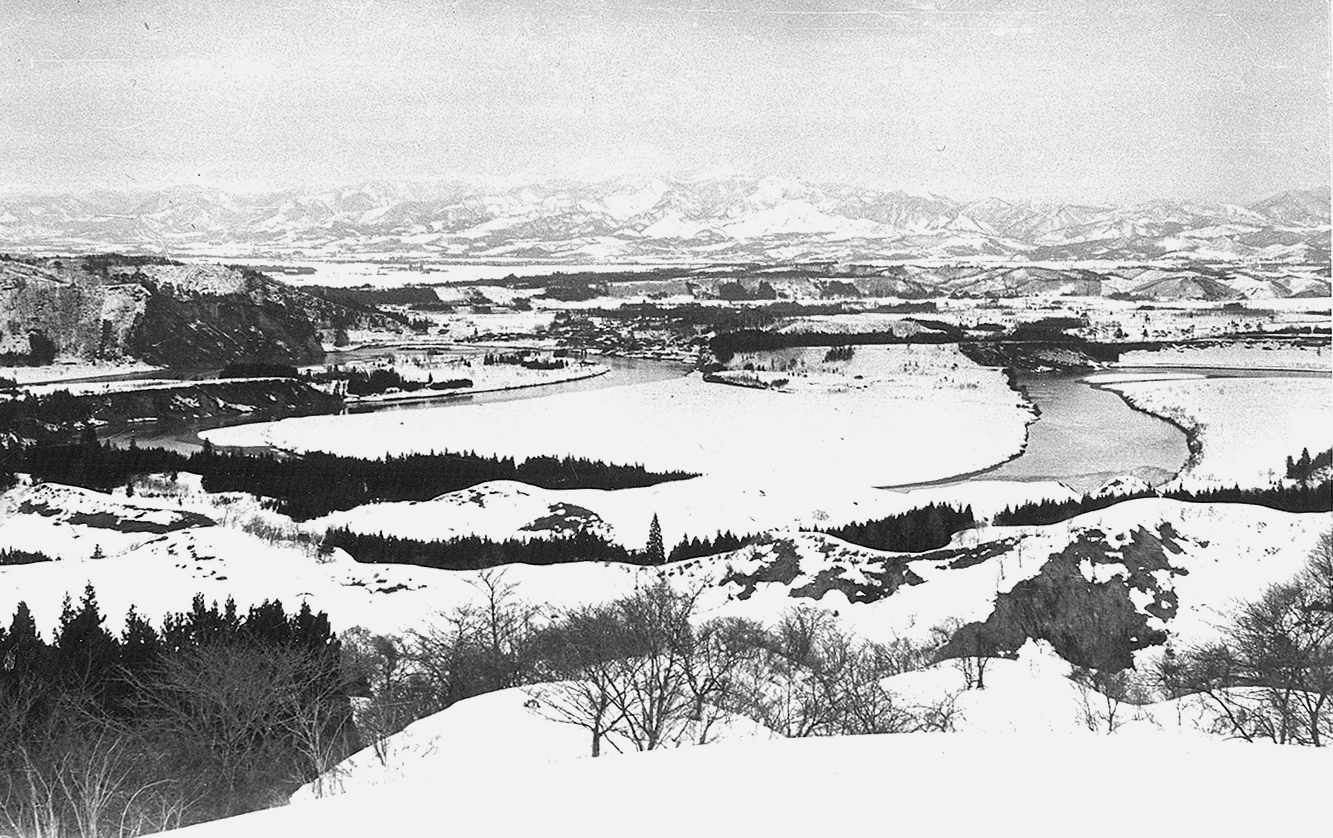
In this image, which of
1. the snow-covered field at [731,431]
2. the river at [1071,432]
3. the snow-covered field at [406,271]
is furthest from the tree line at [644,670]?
the snow-covered field at [406,271]

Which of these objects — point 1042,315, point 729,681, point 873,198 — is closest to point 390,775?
point 729,681

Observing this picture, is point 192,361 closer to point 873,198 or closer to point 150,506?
point 150,506

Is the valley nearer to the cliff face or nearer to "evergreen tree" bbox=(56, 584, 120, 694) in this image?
"evergreen tree" bbox=(56, 584, 120, 694)

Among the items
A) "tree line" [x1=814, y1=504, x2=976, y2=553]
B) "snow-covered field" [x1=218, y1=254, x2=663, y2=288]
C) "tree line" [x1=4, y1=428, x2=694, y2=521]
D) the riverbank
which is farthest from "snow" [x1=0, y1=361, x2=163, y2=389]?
"snow-covered field" [x1=218, y1=254, x2=663, y2=288]

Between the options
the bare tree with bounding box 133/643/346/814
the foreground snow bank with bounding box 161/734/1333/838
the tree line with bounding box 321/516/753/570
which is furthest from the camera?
the tree line with bounding box 321/516/753/570

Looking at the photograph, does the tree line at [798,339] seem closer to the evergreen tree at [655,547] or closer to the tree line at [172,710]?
the evergreen tree at [655,547]

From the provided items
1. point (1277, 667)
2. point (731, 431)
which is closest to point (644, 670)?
point (1277, 667)

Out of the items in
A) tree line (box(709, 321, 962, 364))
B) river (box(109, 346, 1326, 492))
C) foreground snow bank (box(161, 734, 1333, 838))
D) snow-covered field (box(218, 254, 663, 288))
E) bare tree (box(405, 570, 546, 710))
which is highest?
snow-covered field (box(218, 254, 663, 288))
